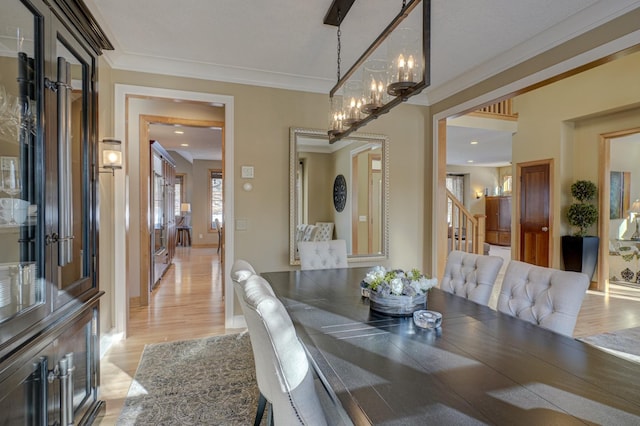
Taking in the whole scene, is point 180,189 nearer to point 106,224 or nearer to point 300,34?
point 106,224

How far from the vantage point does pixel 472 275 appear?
6.82 ft

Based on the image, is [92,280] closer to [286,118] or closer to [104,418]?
[104,418]

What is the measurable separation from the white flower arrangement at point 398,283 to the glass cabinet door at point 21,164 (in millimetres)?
1506

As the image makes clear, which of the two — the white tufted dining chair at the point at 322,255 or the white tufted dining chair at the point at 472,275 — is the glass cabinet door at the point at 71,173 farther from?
the white tufted dining chair at the point at 472,275

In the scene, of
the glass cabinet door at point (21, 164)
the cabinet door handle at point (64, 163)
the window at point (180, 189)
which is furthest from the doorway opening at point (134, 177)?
the window at point (180, 189)

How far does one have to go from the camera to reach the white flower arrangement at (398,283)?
1590 mm

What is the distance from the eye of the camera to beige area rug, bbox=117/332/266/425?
1922 mm

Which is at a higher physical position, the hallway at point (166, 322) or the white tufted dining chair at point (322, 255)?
the white tufted dining chair at point (322, 255)

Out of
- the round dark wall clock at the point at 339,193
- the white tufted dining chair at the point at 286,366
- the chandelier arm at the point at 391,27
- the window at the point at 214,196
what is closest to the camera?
the white tufted dining chair at the point at 286,366

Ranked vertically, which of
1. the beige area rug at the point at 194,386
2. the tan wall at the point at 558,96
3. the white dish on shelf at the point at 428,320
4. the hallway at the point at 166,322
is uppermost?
the tan wall at the point at 558,96

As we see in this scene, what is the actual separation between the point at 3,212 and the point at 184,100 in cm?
238

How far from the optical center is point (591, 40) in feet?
7.57

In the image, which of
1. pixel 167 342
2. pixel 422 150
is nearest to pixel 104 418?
pixel 167 342

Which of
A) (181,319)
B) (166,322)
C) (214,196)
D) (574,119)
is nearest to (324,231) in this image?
(181,319)
